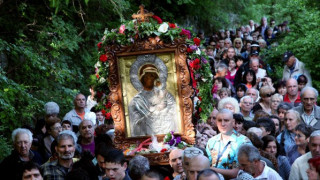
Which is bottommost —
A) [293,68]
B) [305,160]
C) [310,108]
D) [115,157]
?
[305,160]

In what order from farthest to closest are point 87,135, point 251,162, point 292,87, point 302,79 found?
point 302,79 → point 292,87 → point 87,135 → point 251,162

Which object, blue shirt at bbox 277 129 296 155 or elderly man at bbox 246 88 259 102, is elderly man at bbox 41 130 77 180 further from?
elderly man at bbox 246 88 259 102

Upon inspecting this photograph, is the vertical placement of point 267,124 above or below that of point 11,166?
above

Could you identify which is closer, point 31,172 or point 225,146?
point 31,172

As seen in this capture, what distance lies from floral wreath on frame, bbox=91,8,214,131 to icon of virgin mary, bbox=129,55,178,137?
1.21 feet

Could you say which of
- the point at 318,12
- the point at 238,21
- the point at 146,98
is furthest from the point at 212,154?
the point at 238,21

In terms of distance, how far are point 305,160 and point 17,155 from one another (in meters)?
4.09

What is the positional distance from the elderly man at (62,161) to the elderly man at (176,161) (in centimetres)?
138

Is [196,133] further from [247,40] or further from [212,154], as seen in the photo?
[247,40]

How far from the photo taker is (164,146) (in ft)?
31.4

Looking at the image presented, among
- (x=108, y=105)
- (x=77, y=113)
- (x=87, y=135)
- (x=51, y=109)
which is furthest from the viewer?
(x=77, y=113)

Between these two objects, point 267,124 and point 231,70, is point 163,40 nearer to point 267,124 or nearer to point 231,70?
point 267,124

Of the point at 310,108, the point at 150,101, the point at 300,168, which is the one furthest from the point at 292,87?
the point at 300,168

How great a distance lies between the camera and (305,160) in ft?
27.8
